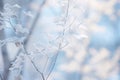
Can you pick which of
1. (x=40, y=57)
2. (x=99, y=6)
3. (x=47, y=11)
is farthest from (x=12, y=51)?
(x=99, y=6)

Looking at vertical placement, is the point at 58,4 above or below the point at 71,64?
above

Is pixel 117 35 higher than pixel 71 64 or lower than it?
higher

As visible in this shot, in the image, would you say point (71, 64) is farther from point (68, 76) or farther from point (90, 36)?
point (90, 36)

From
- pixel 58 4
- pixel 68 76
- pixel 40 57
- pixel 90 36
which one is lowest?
pixel 68 76

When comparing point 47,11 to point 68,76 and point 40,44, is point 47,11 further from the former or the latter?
point 68,76

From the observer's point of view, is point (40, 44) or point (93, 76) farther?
point (93, 76)

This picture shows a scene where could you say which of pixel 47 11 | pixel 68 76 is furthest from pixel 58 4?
pixel 68 76
